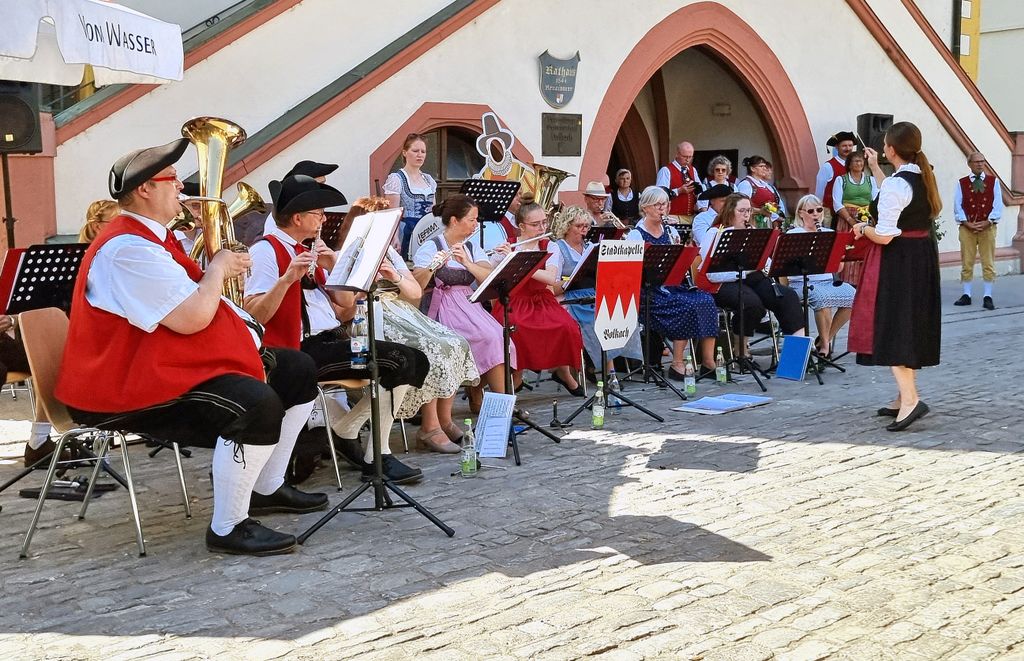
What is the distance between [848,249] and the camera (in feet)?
38.3

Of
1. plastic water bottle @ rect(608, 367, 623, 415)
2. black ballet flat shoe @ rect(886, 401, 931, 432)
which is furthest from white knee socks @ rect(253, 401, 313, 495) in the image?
black ballet flat shoe @ rect(886, 401, 931, 432)

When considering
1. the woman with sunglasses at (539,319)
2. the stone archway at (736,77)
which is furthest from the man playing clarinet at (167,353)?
the stone archway at (736,77)

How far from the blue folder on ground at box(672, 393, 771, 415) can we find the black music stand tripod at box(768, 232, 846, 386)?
1036mm

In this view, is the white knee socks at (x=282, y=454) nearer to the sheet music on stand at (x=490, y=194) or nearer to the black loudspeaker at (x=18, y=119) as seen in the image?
the sheet music on stand at (x=490, y=194)

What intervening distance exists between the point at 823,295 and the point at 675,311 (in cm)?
181

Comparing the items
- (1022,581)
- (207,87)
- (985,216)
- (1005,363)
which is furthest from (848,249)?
(1022,581)

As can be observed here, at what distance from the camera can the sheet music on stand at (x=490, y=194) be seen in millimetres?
9055

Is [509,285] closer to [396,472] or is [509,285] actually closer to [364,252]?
[396,472]

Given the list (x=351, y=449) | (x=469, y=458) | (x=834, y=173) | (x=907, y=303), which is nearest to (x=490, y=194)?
(x=351, y=449)

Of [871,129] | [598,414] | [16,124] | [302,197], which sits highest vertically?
[871,129]

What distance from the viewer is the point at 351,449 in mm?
6895

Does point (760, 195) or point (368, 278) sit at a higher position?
point (760, 195)

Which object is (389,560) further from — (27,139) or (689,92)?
(689,92)

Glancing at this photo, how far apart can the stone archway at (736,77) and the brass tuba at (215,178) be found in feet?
27.8
